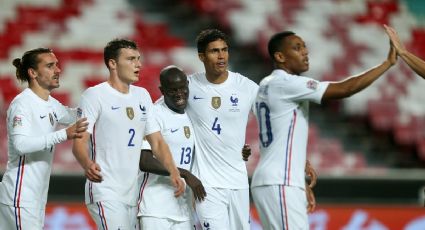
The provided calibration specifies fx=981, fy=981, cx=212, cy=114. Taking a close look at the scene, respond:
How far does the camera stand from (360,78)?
6.46m

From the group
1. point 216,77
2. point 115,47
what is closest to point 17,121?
point 115,47

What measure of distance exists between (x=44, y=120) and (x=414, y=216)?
524cm

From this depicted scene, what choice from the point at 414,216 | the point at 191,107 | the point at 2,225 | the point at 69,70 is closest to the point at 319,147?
the point at 414,216

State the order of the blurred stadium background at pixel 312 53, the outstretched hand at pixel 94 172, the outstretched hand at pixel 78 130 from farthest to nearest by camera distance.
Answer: the blurred stadium background at pixel 312 53 < the outstretched hand at pixel 78 130 < the outstretched hand at pixel 94 172

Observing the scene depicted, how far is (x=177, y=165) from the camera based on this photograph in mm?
7543

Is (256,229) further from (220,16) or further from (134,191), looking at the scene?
(220,16)

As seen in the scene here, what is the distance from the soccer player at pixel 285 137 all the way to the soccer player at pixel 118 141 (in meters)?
0.72

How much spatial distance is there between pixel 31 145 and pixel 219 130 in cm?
143

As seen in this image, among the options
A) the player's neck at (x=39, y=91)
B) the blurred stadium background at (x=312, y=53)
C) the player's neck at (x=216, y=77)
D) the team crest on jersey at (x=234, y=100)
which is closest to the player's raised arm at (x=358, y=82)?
the team crest on jersey at (x=234, y=100)

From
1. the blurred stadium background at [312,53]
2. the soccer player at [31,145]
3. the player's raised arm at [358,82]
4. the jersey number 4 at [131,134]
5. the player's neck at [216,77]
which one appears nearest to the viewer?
the player's raised arm at [358,82]

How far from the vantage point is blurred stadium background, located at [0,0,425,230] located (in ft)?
38.3

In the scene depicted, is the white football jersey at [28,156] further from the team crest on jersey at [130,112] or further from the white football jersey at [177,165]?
the white football jersey at [177,165]

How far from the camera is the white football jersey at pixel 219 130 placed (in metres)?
7.44

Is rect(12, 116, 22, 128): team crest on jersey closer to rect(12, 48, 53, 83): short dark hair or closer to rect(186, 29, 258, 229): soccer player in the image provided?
rect(12, 48, 53, 83): short dark hair
